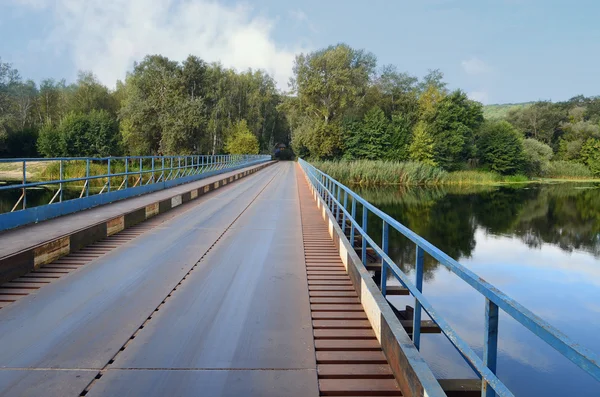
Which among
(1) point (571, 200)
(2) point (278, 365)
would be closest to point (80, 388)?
(2) point (278, 365)

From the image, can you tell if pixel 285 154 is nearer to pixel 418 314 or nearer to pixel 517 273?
pixel 517 273

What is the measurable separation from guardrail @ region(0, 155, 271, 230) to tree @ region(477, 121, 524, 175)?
1106 inches

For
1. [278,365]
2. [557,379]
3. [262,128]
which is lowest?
[557,379]

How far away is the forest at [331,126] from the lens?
4828 centimetres

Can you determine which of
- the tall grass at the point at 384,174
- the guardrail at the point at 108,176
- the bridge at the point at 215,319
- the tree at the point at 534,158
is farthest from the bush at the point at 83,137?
the bridge at the point at 215,319

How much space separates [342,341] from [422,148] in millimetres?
50924

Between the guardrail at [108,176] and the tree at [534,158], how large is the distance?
105 ft

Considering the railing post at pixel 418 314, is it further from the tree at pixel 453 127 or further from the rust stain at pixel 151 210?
the tree at pixel 453 127

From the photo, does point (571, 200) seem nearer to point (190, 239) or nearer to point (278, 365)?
point (190, 239)

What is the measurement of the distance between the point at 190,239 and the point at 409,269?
23.8 ft

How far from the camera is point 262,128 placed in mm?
81938

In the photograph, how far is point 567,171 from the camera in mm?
56812

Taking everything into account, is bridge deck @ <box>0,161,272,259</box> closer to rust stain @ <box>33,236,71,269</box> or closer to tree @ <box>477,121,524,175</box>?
rust stain @ <box>33,236,71,269</box>

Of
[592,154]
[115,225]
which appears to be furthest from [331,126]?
[115,225]
